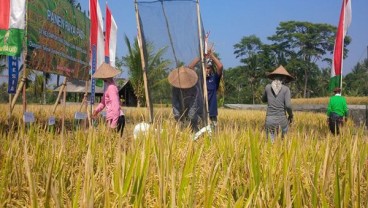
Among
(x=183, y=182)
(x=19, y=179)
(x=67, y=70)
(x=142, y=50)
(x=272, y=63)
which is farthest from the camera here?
(x=272, y=63)

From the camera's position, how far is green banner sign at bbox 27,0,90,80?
476 centimetres

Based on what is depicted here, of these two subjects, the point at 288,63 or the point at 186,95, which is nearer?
the point at 186,95

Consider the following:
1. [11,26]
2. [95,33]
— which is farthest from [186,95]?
[95,33]

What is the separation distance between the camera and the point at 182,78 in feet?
14.2

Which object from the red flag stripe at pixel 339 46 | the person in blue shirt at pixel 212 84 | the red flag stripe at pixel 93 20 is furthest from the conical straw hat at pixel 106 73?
the red flag stripe at pixel 339 46

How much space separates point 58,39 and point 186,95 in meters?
2.28

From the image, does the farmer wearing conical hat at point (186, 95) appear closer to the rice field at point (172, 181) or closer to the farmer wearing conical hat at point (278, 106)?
the farmer wearing conical hat at point (278, 106)

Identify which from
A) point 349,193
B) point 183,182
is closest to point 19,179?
point 183,182

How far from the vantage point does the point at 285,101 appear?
4.56m

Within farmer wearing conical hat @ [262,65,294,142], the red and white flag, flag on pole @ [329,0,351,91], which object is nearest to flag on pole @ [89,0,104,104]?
the red and white flag

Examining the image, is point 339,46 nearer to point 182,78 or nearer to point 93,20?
point 182,78

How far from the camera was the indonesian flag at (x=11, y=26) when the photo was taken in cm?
445

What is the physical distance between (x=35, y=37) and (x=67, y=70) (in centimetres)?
118

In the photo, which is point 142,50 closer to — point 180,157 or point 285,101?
point 285,101
